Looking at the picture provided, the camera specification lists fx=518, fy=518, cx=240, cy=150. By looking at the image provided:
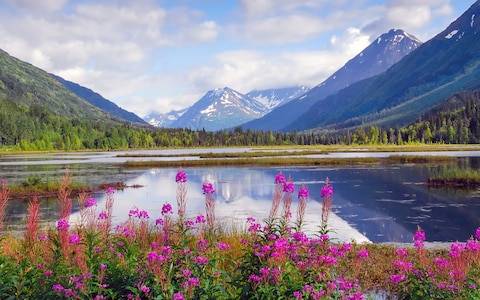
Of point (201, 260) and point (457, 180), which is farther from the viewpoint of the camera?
point (457, 180)

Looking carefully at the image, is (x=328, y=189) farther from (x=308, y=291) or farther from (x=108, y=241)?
(x=108, y=241)

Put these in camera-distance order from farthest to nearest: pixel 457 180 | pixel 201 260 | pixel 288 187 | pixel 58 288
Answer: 1. pixel 457 180
2. pixel 288 187
3. pixel 201 260
4. pixel 58 288

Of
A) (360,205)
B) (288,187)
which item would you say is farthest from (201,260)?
(360,205)

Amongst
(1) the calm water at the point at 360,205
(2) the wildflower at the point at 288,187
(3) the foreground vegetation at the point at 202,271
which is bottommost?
(1) the calm water at the point at 360,205

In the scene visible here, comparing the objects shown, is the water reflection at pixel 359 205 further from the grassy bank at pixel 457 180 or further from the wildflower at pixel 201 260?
the wildflower at pixel 201 260

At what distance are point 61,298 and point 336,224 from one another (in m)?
25.7

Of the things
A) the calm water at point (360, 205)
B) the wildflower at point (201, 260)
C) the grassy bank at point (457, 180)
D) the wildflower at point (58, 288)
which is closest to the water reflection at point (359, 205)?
the calm water at point (360, 205)

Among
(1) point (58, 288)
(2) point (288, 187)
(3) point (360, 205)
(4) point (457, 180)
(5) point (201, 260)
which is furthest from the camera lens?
(4) point (457, 180)

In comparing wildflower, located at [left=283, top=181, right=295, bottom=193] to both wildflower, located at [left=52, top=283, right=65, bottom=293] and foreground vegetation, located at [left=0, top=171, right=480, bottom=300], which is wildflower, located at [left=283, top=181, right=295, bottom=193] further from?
wildflower, located at [left=52, top=283, right=65, bottom=293]

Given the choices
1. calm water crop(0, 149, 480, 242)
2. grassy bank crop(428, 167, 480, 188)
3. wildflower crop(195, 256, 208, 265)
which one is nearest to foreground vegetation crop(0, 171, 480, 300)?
wildflower crop(195, 256, 208, 265)

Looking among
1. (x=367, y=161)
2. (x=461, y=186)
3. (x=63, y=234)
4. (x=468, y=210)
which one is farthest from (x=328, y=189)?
(x=367, y=161)

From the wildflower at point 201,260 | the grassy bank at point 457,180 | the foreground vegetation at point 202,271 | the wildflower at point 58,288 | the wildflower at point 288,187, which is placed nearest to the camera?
the wildflower at point 58,288

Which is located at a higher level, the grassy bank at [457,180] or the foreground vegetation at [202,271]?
the foreground vegetation at [202,271]

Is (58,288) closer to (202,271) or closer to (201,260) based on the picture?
(201,260)
